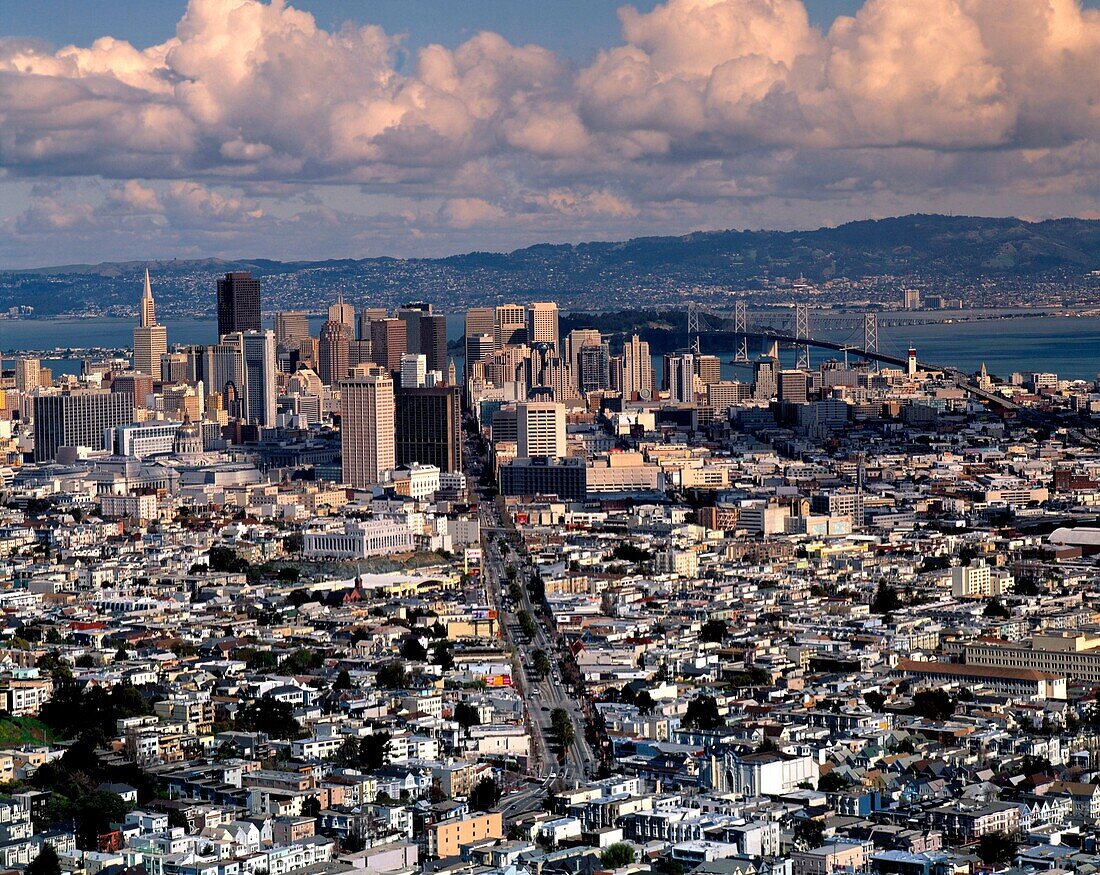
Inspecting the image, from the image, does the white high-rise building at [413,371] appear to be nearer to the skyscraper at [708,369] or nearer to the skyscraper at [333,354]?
the skyscraper at [333,354]

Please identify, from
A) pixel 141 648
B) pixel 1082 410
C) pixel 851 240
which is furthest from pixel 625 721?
pixel 851 240

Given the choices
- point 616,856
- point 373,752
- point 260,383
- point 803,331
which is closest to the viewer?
point 616,856

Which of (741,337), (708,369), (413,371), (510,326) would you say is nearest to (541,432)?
(413,371)

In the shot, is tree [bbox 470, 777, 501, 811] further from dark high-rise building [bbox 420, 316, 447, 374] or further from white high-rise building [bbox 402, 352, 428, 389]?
dark high-rise building [bbox 420, 316, 447, 374]

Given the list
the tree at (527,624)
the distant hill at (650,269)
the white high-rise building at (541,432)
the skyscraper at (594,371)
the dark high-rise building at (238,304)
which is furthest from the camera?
the distant hill at (650,269)

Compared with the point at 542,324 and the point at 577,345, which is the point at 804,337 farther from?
the point at 577,345

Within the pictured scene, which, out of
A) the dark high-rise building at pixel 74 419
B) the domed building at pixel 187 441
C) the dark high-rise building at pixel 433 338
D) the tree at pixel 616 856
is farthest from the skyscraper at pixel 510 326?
the tree at pixel 616 856
